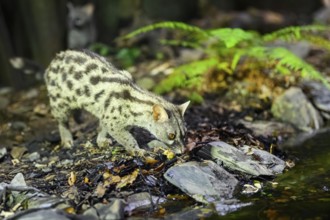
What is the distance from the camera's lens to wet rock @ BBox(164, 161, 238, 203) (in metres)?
6.15

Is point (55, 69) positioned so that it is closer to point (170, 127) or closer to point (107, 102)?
point (107, 102)

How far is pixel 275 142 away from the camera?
8312 millimetres

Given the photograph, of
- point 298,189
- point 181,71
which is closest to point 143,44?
point 181,71

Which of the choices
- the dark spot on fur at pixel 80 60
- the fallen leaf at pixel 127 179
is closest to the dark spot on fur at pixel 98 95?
the dark spot on fur at pixel 80 60

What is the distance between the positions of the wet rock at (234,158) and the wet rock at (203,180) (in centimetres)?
29

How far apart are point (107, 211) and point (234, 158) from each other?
6.83 ft

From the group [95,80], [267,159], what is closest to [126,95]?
[95,80]

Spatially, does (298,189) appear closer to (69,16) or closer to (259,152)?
(259,152)

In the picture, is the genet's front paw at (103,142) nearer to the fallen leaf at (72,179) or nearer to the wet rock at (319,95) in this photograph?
the fallen leaf at (72,179)

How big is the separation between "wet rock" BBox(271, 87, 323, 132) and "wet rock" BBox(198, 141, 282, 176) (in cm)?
245

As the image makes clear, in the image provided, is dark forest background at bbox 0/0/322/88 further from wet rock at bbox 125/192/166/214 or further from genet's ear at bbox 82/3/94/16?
wet rock at bbox 125/192/166/214

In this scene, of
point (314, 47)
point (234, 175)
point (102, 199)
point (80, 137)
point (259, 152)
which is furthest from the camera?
point (314, 47)

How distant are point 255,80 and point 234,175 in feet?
14.1

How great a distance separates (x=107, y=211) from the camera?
5492 mm
